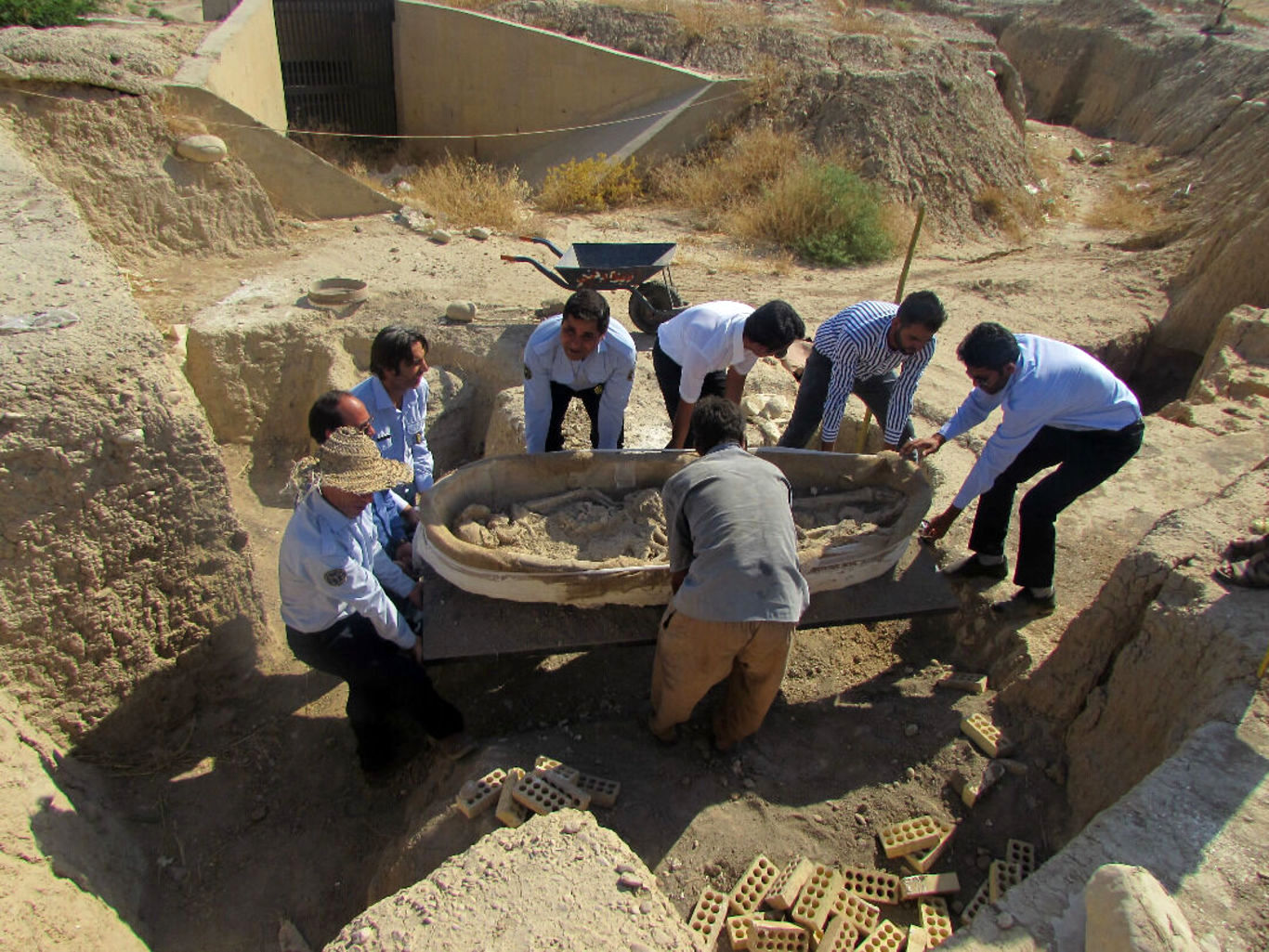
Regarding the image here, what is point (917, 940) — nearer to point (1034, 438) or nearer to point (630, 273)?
point (1034, 438)

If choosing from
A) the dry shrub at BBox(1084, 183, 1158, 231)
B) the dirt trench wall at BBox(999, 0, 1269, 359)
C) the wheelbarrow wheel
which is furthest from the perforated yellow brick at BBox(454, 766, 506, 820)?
the dry shrub at BBox(1084, 183, 1158, 231)

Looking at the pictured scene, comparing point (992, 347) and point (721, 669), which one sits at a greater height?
point (992, 347)

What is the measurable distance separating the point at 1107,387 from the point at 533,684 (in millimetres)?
2996

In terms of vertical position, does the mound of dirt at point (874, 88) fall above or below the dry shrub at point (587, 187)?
above

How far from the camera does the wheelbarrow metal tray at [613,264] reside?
23.1ft

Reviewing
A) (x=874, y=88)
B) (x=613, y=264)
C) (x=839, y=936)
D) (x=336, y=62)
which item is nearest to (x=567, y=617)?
(x=839, y=936)

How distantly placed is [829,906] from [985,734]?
43.9 inches

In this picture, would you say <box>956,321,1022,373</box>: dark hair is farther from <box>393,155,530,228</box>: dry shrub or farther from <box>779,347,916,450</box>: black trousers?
<box>393,155,530,228</box>: dry shrub

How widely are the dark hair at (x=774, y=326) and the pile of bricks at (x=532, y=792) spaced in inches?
86.9

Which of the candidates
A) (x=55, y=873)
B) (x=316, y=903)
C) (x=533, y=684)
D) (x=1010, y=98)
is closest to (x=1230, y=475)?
(x=533, y=684)

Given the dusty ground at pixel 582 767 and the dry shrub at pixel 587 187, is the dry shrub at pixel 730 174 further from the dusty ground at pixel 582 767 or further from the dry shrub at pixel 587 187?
the dusty ground at pixel 582 767

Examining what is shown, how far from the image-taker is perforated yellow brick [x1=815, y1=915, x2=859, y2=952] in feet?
8.26

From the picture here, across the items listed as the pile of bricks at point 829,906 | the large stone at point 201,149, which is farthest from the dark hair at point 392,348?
the large stone at point 201,149

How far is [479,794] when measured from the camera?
297 cm
